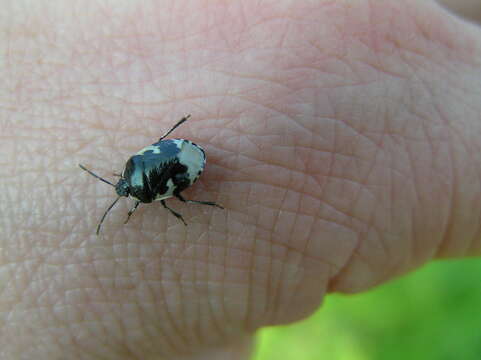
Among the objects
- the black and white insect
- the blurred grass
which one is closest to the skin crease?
the black and white insect

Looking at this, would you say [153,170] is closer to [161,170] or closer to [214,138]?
Answer: [161,170]

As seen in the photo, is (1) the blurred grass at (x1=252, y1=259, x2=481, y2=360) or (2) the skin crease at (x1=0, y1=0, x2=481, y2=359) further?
(1) the blurred grass at (x1=252, y1=259, x2=481, y2=360)

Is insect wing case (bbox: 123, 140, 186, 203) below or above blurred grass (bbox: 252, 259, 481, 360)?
above

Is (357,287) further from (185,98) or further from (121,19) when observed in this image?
(121,19)

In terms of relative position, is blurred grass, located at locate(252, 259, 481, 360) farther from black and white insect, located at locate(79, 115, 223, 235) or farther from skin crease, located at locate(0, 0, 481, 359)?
black and white insect, located at locate(79, 115, 223, 235)

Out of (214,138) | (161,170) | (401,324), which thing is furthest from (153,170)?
→ (401,324)
